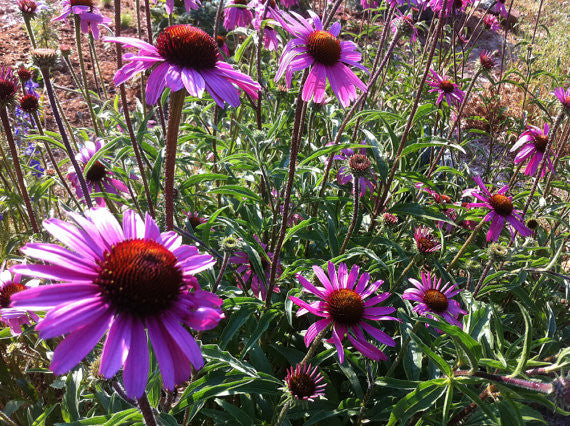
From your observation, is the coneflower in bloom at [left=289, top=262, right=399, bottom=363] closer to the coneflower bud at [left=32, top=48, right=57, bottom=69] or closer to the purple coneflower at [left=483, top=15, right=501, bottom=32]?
the coneflower bud at [left=32, top=48, right=57, bottom=69]

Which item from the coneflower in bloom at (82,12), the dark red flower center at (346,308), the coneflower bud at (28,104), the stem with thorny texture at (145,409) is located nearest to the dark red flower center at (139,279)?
the stem with thorny texture at (145,409)

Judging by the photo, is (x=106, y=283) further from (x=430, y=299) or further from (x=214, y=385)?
(x=430, y=299)

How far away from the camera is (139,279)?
75 centimetres

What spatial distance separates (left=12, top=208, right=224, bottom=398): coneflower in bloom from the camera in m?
0.68

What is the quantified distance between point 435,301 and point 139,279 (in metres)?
1.25

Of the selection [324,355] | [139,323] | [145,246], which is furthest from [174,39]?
[324,355]

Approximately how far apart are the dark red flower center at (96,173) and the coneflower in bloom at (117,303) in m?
1.15

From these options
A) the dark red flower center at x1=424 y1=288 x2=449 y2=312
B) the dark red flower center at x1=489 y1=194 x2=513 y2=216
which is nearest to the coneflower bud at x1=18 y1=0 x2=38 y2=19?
the dark red flower center at x1=424 y1=288 x2=449 y2=312

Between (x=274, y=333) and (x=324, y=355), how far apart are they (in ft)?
1.23

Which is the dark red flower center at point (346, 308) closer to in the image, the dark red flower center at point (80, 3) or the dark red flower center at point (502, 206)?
the dark red flower center at point (502, 206)

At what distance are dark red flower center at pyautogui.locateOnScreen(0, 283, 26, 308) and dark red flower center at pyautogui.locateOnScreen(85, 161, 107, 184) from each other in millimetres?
704

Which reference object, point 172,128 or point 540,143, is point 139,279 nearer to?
point 172,128

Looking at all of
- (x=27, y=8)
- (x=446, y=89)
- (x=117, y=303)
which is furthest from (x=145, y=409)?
(x=446, y=89)

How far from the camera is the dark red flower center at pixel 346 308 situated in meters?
1.30
